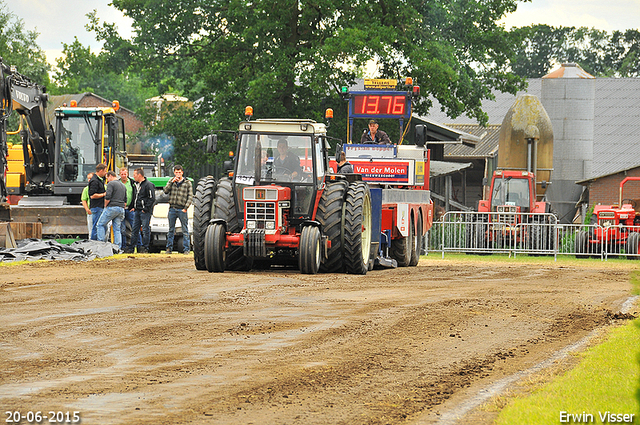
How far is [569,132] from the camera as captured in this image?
43.5 meters

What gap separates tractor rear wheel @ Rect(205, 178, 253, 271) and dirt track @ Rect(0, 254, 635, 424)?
789 millimetres

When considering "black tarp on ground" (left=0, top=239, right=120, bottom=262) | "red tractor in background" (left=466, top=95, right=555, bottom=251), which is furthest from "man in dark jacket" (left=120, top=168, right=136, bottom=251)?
"red tractor in background" (left=466, top=95, right=555, bottom=251)

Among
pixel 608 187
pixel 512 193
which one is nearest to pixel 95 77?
pixel 608 187

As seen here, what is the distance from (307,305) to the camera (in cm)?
1052

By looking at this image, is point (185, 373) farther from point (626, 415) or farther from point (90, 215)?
point (90, 215)

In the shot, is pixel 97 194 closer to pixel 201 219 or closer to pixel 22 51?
pixel 201 219

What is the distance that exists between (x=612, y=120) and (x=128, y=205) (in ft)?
127

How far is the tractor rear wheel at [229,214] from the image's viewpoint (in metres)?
14.9

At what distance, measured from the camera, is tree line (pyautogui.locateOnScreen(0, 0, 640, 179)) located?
3123cm

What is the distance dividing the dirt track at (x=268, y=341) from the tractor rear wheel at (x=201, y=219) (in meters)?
0.59

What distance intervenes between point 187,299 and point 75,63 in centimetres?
2805

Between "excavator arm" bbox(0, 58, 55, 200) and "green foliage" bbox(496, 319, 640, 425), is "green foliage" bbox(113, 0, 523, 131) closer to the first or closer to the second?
"excavator arm" bbox(0, 58, 55, 200)

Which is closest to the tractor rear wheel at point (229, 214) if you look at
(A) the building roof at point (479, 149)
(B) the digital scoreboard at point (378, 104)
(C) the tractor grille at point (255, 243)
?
(C) the tractor grille at point (255, 243)

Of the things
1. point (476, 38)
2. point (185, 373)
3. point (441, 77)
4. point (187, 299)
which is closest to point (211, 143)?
point (187, 299)
